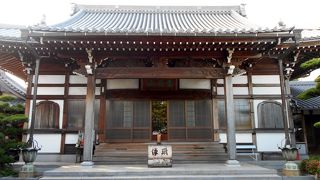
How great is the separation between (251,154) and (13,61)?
37.3ft

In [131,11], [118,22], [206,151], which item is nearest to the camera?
[206,151]

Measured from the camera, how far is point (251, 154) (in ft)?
39.1

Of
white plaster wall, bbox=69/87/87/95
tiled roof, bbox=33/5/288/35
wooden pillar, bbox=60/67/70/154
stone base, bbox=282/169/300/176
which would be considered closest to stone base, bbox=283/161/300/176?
stone base, bbox=282/169/300/176

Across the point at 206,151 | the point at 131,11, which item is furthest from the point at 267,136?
the point at 131,11

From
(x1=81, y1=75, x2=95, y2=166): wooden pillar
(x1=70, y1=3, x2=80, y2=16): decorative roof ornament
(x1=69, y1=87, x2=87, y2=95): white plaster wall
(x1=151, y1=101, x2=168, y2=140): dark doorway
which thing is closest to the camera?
(x1=81, y1=75, x2=95, y2=166): wooden pillar

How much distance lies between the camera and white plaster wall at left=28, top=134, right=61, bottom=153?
11.9m

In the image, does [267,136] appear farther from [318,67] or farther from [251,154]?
[318,67]

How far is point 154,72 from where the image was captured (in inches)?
406

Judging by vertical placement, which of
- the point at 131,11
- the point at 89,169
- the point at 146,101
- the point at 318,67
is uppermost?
the point at 131,11

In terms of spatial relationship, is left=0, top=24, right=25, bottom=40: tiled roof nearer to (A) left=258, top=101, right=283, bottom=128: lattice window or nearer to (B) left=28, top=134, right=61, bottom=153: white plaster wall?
(B) left=28, top=134, right=61, bottom=153: white plaster wall

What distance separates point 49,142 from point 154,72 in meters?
5.74

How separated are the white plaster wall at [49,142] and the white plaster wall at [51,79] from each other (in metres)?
2.40

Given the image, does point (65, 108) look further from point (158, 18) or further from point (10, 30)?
point (158, 18)

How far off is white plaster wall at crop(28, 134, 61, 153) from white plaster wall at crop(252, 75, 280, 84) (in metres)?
9.31
